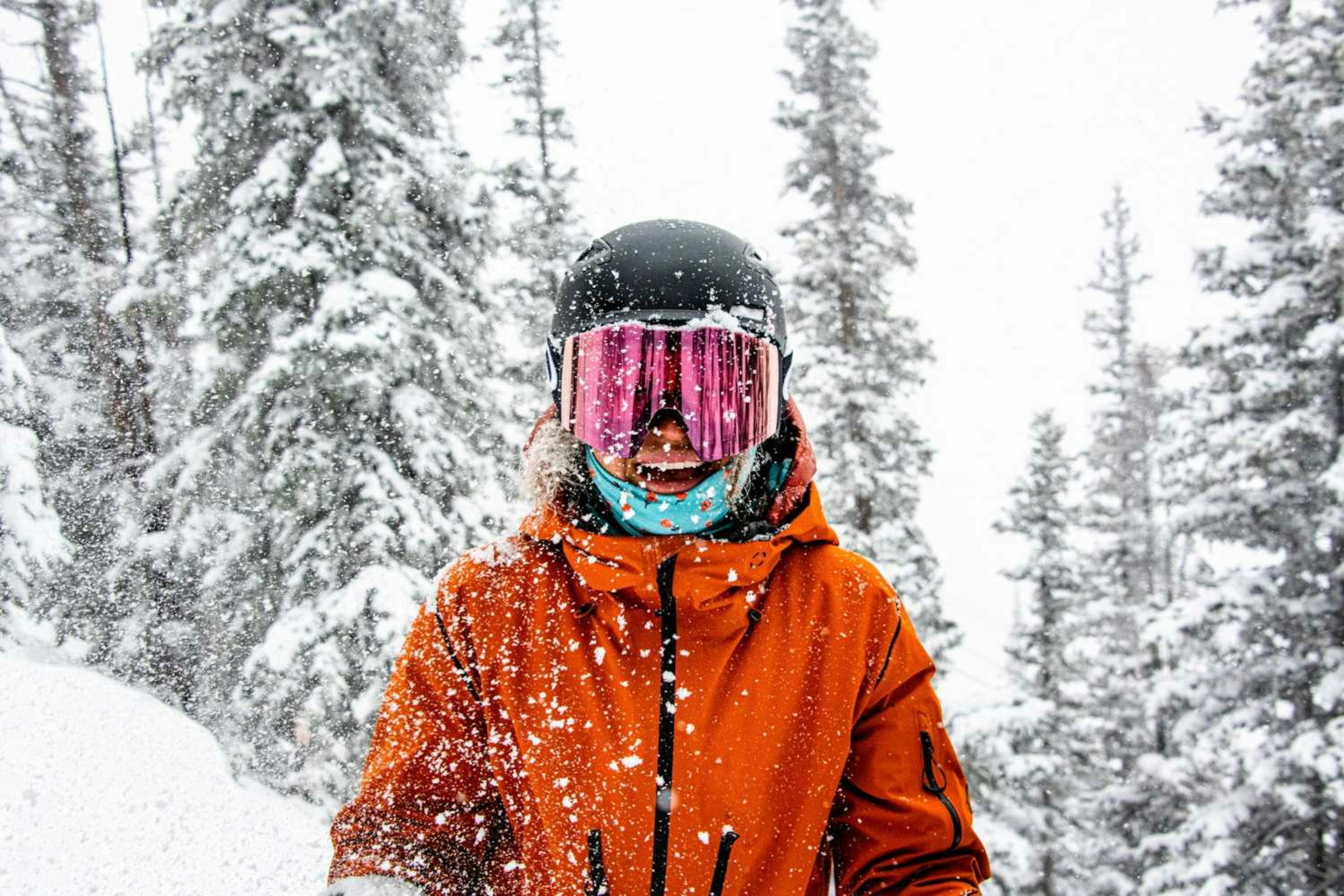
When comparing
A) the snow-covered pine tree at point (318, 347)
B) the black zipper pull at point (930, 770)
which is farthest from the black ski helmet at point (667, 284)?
the snow-covered pine tree at point (318, 347)

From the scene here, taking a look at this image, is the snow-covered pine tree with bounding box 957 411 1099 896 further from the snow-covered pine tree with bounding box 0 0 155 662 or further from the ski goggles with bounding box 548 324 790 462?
the snow-covered pine tree with bounding box 0 0 155 662

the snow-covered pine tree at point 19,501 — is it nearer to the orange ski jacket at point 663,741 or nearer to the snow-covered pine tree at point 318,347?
the snow-covered pine tree at point 318,347

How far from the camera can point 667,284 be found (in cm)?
197

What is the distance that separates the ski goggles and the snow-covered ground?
73.4 inches

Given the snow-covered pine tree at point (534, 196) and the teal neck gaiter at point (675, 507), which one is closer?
the teal neck gaiter at point (675, 507)

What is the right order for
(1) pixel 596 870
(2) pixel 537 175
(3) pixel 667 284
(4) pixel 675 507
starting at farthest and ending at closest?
(2) pixel 537 175 → (3) pixel 667 284 → (4) pixel 675 507 → (1) pixel 596 870

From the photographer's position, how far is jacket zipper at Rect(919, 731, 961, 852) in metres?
1.69

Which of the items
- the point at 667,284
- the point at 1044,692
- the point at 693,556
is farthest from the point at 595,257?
the point at 1044,692

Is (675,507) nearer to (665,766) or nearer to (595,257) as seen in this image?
(665,766)

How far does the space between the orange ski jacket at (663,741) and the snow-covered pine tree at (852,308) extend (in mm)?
10963

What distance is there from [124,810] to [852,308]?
12.4m

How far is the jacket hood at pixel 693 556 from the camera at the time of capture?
1700 millimetres

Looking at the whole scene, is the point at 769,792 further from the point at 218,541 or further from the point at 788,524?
the point at 218,541

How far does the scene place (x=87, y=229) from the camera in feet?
44.5
